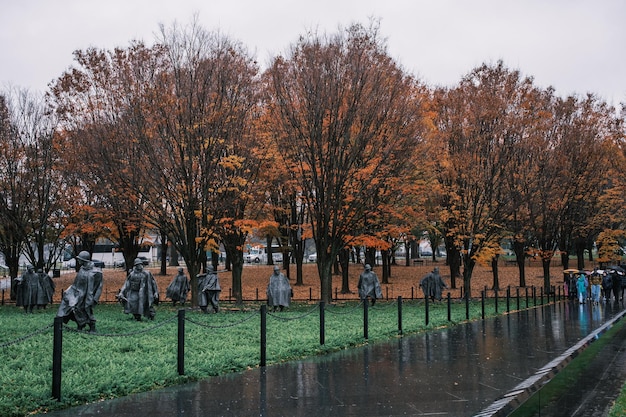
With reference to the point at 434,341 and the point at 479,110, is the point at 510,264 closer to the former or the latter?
the point at 479,110

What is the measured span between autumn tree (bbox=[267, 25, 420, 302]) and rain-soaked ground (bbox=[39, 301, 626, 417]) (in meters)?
9.95

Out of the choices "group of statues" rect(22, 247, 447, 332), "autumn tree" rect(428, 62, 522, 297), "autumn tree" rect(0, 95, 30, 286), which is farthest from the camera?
"autumn tree" rect(0, 95, 30, 286)

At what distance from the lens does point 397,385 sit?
339 inches

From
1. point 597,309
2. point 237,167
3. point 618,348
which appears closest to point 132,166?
point 237,167

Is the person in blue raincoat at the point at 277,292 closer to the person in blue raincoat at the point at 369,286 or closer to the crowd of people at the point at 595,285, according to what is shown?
the person in blue raincoat at the point at 369,286

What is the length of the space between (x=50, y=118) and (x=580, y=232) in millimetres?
28900

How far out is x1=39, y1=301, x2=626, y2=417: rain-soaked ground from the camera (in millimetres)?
6984

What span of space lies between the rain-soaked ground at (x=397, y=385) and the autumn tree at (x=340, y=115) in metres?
9.95

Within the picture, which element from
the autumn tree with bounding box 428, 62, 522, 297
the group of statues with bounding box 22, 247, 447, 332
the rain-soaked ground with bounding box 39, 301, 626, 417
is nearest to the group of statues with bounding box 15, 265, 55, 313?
the group of statues with bounding box 22, 247, 447, 332

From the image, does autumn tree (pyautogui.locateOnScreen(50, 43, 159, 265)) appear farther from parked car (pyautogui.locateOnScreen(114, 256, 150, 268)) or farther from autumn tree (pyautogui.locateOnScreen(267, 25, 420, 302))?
autumn tree (pyautogui.locateOnScreen(267, 25, 420, 302))

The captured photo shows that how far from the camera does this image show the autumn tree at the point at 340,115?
21500mm

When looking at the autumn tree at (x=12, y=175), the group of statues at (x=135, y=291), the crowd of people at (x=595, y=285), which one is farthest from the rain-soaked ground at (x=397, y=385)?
the autumn tree at (x=12, y=175)

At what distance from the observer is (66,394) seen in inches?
298

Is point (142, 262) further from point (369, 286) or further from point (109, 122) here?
point (369, 286)
